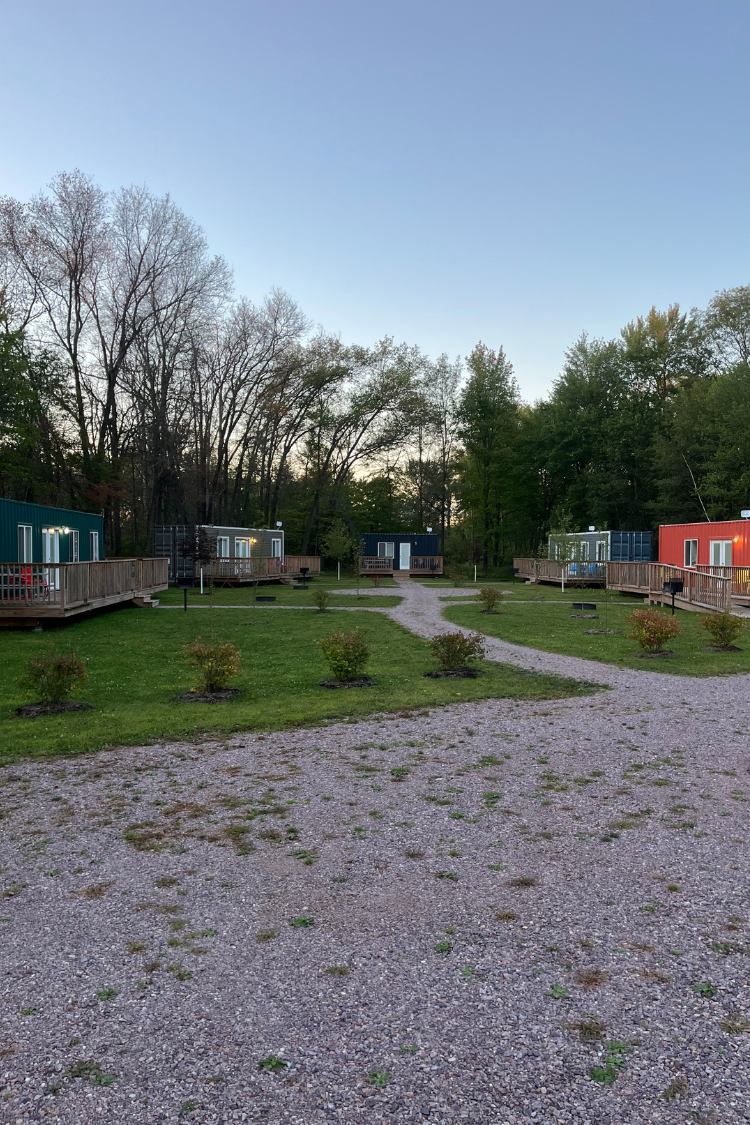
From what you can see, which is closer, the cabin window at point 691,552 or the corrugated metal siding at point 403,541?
the cabin window at point 691,552

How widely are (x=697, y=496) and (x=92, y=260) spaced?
110 ft

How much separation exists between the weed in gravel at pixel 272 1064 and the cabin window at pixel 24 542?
60.0 feet

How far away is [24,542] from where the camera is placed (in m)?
18.3

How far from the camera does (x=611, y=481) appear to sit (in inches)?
1661

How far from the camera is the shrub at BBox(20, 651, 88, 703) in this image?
26.5 ft

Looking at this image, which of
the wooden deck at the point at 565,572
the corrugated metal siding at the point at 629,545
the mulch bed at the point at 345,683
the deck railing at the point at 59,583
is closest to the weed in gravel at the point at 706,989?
the mulch bed at the point at 345,683

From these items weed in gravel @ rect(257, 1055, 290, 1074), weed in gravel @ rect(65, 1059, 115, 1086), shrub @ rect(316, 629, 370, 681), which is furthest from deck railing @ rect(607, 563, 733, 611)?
weed in gravel @ rect(65, 1059, 115, 1086)

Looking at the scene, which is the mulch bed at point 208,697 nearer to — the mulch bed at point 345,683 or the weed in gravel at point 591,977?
the mulch bed at point 345,683

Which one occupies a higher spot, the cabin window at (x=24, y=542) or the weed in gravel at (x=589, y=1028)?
the cabin window at (x=24, y=542)

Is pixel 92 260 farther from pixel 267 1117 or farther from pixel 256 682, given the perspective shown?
pixel 267 1117

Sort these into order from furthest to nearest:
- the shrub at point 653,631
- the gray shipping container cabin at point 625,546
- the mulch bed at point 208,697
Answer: the gray shipping container cabin at point 625,546 → the shrub at point 653,631 → the mulch bed at point 208,697

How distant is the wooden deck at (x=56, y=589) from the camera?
15367 mm

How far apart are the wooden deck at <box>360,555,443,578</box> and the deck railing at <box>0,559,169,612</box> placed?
21.2 metres

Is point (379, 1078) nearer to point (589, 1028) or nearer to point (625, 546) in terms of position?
point (589, 1028)
